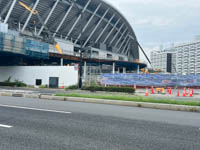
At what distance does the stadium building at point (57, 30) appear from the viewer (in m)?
34.4

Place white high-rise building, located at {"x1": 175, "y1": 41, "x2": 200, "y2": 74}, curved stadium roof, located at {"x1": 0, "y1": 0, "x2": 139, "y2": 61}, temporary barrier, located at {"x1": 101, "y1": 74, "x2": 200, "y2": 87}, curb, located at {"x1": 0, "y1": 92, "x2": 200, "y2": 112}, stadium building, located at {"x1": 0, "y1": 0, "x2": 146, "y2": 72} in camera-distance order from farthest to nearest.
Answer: white high-rise building, located at {"x1": 175, "y1": 41, "x2": 200, "y2": 74}
curved stadium roof, located at {"x1": 0, "y1": 0, "x2": 139, "y2": 61}
stadium building, located at {"x1": 0, "y1": 0, "x2": 146, "y2": 72}
temporary barrier, located at {"x1": 101, "y1": 74, "x2": 200, "y2": 87}
curb, located at {"x1": 0, "y1": 92, "x2": 200, "y2": 112}

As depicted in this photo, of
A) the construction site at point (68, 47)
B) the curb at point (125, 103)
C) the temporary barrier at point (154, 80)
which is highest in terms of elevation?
the construction site at point (68, 47)

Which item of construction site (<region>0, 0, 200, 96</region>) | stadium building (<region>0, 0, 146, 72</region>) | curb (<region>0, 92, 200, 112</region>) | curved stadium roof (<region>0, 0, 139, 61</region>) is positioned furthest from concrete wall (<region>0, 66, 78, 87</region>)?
curb (<region>0, 92, 200, 112</region>)

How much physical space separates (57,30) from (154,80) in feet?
115

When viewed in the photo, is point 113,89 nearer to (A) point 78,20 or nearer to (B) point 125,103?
(B) point 125,103

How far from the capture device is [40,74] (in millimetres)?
29109

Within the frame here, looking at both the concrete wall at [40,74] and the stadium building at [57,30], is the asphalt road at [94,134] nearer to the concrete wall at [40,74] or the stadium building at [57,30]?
the concrete wall at [40,74]

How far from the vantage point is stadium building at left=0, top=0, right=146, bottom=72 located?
34.4 metres

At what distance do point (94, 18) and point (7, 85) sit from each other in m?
38.5

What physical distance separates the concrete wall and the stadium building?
138 inches

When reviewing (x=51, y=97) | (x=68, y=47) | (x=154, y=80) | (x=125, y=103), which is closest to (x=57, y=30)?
(x=68, y=47)

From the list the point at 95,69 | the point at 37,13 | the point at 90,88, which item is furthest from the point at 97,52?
the point at 90,88

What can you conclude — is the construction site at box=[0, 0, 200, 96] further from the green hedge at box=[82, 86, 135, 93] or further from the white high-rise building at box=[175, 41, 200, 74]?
the white high-rise building at box=[175, 41, 200, 74]

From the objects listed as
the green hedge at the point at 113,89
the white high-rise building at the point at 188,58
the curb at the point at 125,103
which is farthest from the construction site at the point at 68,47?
the white high-rise building at the point at 188,58
